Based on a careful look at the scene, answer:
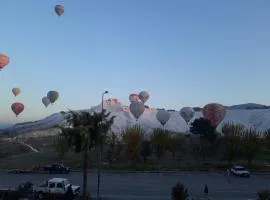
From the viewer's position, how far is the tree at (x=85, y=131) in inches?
1272

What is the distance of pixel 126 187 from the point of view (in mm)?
42156

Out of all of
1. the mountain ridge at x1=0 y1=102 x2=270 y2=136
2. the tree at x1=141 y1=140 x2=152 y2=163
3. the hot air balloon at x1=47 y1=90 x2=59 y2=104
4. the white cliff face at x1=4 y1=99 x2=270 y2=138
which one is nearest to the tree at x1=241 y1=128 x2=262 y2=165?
the tree at x1=141 y1=140 x2=152 y2=163

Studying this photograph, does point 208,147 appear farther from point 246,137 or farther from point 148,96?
point 148,96

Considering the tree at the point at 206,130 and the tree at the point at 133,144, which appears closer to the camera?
the tree at the point at 133,144

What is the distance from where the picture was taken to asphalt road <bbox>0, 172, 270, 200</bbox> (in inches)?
1474

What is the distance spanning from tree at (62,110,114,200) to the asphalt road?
522 cm

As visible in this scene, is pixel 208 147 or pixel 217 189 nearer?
pixel 217 189

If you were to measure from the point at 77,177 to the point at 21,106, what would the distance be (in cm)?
3912

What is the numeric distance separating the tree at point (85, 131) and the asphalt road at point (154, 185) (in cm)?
522

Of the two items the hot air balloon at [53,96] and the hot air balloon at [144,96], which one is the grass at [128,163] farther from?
the hot air balloon at [144,96]

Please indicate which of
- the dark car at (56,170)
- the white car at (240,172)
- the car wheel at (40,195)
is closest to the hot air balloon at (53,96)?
the dark car at (56,170)

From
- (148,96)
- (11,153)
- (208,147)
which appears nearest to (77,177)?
(208,147)

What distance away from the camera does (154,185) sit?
43.8 m

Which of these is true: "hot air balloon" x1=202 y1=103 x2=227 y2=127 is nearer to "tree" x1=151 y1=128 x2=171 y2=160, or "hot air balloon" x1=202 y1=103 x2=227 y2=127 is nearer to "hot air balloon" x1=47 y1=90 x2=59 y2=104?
"tree" x1=151 y1=128 x2=171 y2=160
